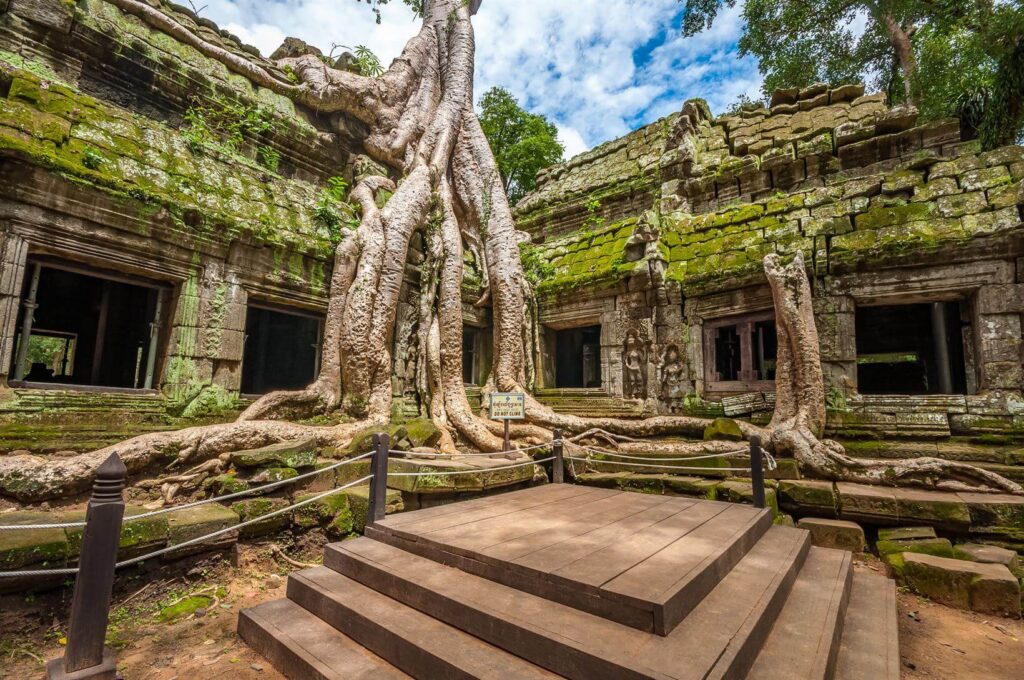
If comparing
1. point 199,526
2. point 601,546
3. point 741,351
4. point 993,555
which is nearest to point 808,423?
point 741,351

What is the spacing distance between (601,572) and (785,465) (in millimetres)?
3872

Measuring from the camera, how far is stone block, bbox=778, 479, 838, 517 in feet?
15.3

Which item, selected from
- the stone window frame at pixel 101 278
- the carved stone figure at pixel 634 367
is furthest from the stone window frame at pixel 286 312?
the carved stone figure at pixel 634 367

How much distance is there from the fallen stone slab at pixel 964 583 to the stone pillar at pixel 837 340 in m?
2.48

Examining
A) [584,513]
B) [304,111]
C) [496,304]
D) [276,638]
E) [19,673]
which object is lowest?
[19,673]

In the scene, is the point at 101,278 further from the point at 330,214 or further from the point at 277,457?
the point at 277,457

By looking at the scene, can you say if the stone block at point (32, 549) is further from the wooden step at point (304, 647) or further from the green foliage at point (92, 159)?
the green foliage at point (92, 159)

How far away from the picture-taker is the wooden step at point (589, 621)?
185cm

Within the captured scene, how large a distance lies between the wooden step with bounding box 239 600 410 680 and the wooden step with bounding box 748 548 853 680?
1731mm

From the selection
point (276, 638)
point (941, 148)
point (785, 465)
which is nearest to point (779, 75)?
point (941, 148)

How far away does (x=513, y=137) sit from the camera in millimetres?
17219

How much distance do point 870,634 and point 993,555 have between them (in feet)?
7.05

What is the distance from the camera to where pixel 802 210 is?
6688 mm

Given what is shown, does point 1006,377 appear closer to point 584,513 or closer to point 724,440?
point 724,440
